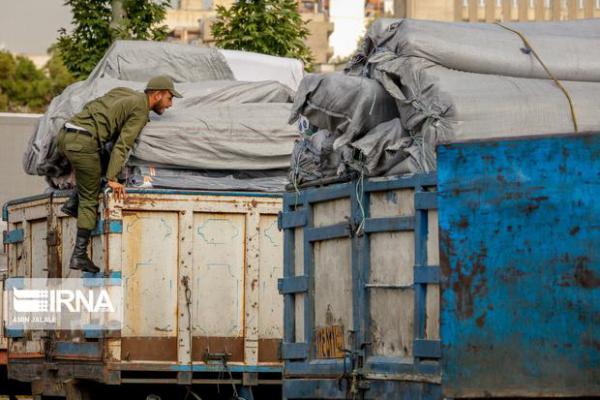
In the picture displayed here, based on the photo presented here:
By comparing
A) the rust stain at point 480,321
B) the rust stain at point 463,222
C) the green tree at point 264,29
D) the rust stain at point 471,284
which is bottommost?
the rust stain at point 480,321

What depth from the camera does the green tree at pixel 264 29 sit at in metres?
21.0

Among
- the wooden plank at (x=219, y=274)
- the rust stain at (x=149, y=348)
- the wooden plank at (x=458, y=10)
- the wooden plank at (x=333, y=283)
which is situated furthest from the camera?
the wooden plank at (x=458, y=10)

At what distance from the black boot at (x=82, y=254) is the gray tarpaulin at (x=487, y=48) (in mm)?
3475

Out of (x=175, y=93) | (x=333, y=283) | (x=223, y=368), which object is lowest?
(x=223, y=368)

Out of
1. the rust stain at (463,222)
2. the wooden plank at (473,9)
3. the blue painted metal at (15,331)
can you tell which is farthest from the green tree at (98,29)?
the wooden plank at (473,9)

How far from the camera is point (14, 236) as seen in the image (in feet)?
44.0

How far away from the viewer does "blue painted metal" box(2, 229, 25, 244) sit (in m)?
13.2

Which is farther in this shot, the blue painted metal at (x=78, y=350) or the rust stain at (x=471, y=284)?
the blue painted metal at (x=78, y=350)

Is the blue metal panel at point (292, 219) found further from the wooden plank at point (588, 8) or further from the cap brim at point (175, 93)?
the wooden plank at point (588, 8)

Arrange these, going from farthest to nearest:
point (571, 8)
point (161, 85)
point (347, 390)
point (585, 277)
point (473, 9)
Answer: point (571, 8), point (473, 9), point (161, 85), point (347, 390), point (585, 277)

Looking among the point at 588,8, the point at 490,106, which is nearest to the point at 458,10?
the point at 588,8

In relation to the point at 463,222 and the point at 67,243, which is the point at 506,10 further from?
the point at 463,222

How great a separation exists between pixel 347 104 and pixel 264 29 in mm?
12239

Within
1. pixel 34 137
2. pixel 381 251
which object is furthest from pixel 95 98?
pixel 381 251
